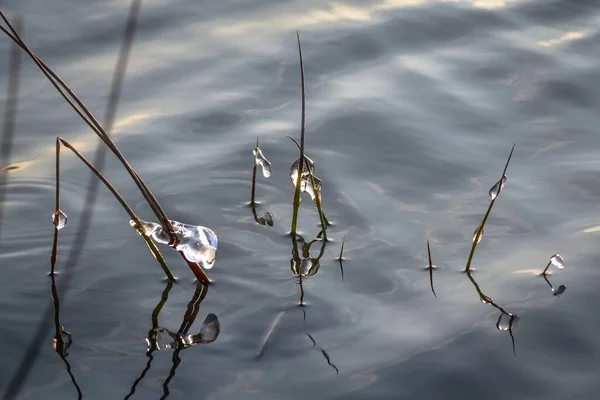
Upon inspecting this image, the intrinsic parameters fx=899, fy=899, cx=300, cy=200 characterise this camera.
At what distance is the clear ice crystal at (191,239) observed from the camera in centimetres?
274

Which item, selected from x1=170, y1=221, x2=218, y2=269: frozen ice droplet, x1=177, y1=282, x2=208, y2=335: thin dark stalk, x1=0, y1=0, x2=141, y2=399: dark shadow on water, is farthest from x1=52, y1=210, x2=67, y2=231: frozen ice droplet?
x1=177, y1=282, x2=208, y2=335: thin dark stalk

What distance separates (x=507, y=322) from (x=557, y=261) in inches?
14.1

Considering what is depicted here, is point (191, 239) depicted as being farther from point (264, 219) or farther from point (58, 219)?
point (264, 219)

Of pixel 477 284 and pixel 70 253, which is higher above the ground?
pixel 70 253

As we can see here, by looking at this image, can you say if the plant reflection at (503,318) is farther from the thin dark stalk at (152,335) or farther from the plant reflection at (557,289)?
the thin dark stalk at (152,335)

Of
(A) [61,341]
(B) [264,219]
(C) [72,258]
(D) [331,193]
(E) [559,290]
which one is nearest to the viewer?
(A) [61,341]

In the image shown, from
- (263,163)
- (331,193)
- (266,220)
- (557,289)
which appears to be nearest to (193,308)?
(266,220)

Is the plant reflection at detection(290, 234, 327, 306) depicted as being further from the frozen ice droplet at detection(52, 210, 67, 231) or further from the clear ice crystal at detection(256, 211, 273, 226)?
the frozen ice droplet at detection(52, 210, 67, 231)

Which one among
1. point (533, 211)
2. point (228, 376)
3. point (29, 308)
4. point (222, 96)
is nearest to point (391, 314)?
point (228, 376)

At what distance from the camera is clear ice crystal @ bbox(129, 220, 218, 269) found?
274cm

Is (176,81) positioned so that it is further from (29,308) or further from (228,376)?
(228,376)

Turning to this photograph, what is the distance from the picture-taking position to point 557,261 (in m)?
2.94

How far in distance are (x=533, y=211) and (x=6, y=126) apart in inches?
83.1

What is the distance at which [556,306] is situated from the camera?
2781mm
